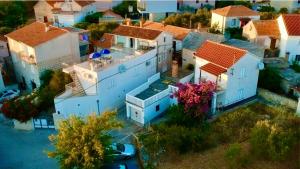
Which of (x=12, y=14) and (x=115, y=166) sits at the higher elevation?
(x=12, y=14)

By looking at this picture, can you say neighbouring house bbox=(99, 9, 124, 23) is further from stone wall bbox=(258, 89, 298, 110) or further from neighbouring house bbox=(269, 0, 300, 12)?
neighbouring house bbox=(269, 0, 300, 12)

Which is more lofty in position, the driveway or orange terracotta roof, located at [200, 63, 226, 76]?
orange terracotta roof, located at [200, 63, 226, 76]

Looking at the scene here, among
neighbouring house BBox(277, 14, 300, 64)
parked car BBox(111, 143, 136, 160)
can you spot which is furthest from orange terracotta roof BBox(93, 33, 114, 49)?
neighbouring house BBox(277, 14, 300, 64)

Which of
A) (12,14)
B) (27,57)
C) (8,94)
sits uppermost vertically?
(12,14)

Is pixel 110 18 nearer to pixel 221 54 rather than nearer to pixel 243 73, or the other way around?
pixel 221 54

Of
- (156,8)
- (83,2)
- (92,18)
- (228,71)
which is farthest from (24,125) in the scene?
(156,8)

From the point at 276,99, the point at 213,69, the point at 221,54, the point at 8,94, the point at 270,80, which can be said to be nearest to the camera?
the point at 213,69

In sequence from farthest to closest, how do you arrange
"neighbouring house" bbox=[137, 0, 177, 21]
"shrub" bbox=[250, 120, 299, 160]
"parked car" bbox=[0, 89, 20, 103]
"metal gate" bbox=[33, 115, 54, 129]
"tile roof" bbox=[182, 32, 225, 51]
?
"neighbouring house" bbox=[137, 0, 177, 21], "tile roof" bbox=[182, 32, 225, 51], "parked car" bbox=[0, 89, 20, 103], "metal gate" bbox=[33, 115, 54, 129], "shrub" bbox=[250, 120, 299, 160]
